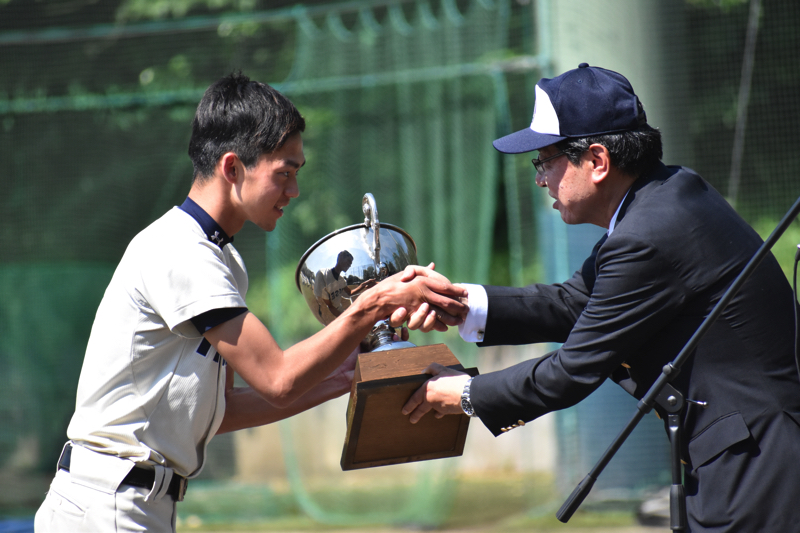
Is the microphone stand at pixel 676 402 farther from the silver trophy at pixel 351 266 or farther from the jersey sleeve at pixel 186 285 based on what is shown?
the jersey sleeve at pixel 186 285

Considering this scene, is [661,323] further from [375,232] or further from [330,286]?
[330,286]

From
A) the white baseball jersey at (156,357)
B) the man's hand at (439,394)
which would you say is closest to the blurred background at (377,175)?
the man's hand at (439,394)

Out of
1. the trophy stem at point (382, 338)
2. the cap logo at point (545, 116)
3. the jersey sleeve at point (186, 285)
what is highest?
the cap logo at point (545, 116)

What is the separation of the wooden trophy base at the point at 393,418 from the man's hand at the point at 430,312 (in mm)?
143

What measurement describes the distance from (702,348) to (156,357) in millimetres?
1501

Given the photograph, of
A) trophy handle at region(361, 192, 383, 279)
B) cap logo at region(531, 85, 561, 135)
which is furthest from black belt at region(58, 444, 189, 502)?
cap logo at region(531, 85, 561, 135)

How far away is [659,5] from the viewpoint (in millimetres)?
6016

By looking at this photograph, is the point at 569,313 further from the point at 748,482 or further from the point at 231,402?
the point at 231,402

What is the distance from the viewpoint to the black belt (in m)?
2.14

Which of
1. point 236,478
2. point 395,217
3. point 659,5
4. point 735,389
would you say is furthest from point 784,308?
point 236,478

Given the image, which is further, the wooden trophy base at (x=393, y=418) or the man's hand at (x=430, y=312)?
the man's hand at (x=430, y=312)

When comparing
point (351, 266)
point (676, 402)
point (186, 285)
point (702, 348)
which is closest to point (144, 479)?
point (186, 285)

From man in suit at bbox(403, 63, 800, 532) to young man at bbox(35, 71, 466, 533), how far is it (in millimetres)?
532

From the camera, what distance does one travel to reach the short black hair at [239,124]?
2.38 metres
